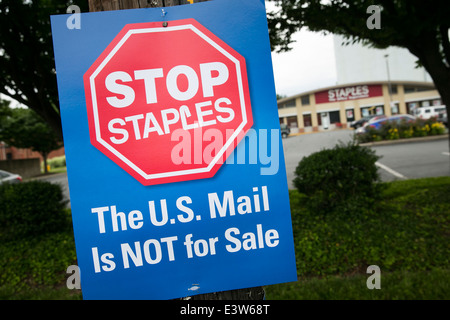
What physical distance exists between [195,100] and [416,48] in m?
5.77

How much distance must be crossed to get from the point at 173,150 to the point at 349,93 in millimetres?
32794

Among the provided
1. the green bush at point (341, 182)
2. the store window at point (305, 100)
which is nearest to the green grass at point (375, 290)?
the green bush at point (341, 182)

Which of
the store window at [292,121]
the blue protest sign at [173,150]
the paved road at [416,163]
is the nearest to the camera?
the blue protest sign at [173,150]

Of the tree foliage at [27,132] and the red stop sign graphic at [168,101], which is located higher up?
the tree foliage at [27,132]

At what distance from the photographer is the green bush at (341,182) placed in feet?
17.3

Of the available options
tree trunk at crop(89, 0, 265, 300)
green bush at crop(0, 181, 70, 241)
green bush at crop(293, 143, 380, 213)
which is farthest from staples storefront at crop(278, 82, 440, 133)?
tree trunk at crop(89, 0, 265, 300)

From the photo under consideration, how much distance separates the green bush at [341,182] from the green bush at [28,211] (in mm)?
4395

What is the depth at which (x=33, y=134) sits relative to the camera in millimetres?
26422

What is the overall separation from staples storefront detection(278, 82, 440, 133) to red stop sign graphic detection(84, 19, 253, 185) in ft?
74.5

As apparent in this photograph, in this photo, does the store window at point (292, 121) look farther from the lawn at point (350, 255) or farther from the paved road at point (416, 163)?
the lawn at point (350, 255)

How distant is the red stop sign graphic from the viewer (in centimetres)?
115

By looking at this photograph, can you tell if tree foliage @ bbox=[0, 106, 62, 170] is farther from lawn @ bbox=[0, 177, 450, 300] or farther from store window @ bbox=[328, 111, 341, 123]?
lawn @ bbox=[0, 177, 450, 300]

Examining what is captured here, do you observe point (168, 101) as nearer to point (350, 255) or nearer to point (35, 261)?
point (350, 255)
